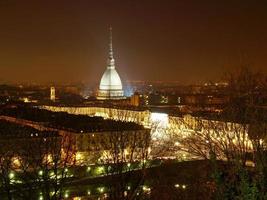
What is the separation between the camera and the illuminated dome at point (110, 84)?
294 feet

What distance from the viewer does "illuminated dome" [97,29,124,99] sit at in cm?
8956

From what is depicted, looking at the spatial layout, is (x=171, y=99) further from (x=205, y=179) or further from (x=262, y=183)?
(x=262, y=183)

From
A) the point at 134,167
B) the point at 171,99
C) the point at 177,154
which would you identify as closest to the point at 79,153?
the point at 177,154

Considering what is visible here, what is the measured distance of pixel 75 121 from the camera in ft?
127

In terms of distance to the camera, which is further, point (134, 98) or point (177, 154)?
point (134, 98)

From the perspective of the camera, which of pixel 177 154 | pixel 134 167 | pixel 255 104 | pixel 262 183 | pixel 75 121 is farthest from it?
pixel 75 121

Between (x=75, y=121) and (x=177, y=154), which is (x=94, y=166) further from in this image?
(x=75, y=121)

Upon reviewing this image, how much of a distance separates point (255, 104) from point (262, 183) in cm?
823

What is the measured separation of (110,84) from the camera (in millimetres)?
91938

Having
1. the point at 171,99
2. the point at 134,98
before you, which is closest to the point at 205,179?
the point at 134,98

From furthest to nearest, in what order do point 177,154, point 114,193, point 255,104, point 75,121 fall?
point 75,121 → point 177,154 → point 255,104 → point 114,193

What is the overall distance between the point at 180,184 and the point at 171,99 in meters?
78.9

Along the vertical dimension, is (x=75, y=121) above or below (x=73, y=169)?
above

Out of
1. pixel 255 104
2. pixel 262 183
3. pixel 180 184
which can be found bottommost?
pixel 180 184
